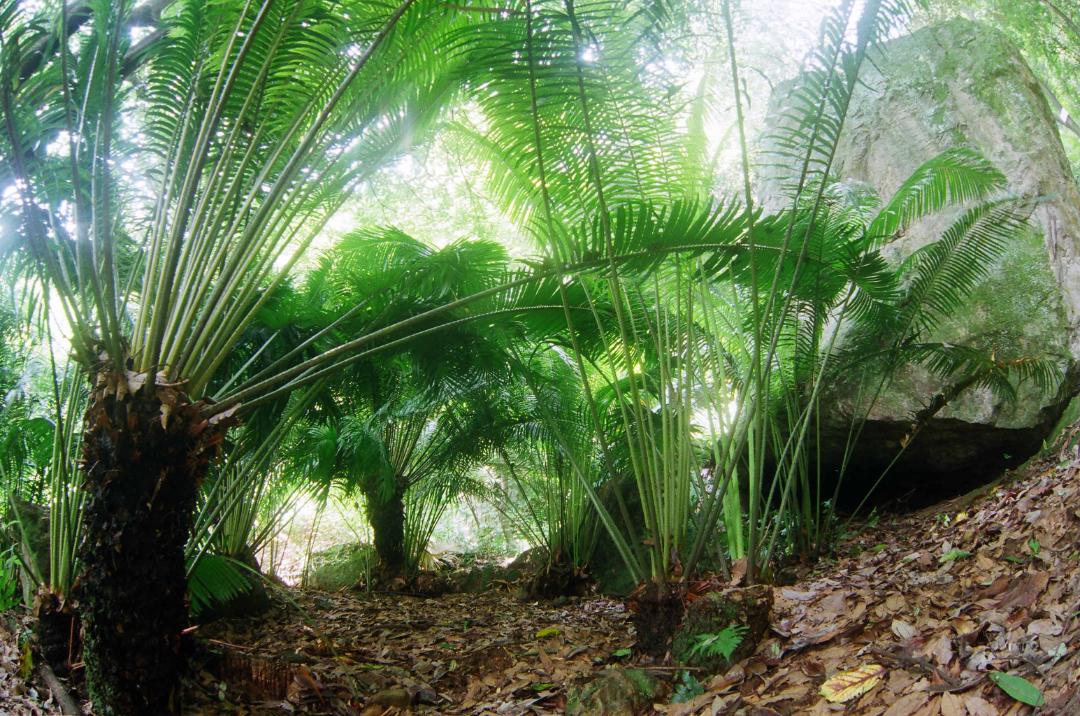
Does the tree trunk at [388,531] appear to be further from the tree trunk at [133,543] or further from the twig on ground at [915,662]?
the twig on ground at [915,662]

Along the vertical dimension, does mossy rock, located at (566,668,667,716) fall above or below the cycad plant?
below

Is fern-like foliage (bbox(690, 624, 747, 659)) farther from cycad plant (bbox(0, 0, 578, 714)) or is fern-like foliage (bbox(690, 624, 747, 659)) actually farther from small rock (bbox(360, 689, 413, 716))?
cycad plant (bbox(0, 0, 578, 714))

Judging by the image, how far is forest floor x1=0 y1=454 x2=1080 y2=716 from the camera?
155 cm

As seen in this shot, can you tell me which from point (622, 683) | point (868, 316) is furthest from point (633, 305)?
point (622, 683)

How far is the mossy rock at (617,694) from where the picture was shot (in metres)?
1.90

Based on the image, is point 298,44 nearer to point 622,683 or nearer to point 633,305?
point 633,305

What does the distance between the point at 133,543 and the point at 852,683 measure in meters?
1.95

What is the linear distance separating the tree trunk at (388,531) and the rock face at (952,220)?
296cm

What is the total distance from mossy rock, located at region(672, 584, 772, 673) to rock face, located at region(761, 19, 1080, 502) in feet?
7.07

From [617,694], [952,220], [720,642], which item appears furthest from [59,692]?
[952,220]

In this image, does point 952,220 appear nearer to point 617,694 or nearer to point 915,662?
point 915,662

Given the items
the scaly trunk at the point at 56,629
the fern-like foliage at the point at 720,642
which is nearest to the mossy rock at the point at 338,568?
the scaly trunk at the point at 56,629

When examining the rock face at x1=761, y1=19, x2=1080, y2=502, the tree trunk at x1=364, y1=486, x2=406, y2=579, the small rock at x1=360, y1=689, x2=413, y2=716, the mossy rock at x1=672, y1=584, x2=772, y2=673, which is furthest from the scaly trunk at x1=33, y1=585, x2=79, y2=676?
the rock face at x1=761, y1=19, x2=1080, y2=502

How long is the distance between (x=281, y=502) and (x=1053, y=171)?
564cm
